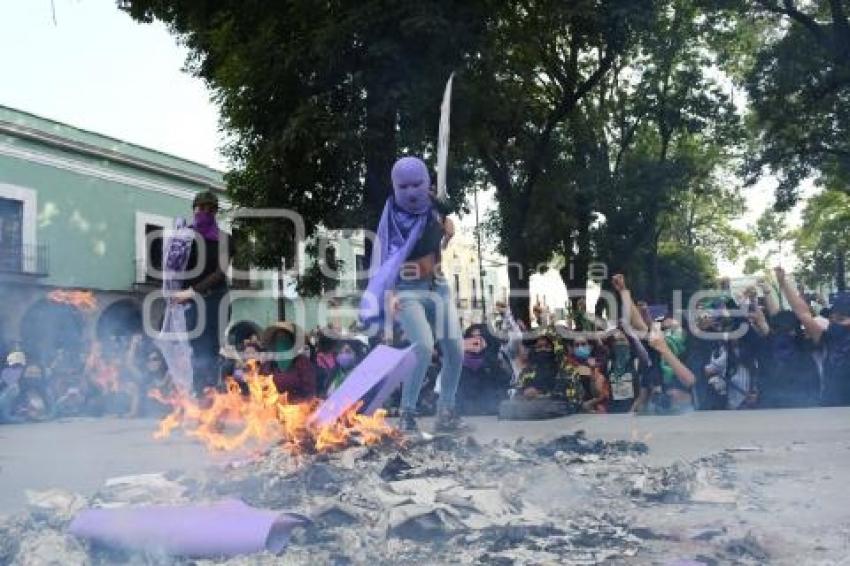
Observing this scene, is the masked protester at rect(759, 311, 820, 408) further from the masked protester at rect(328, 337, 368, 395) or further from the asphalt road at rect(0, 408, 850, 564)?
the masked protester at rect(328, 337, 368, 395)

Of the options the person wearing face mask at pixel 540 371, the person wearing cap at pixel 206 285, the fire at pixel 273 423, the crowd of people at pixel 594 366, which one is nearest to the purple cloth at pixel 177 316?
the person wearing cap at pixel 206 285

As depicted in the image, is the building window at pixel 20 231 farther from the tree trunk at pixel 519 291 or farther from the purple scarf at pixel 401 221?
the purple scarf at pixel 401 221

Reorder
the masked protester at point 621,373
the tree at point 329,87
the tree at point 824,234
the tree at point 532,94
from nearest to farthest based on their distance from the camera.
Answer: the masked protester at point 621,373, the tree at point 329,87, the tree at point 532,94, the tree at point 824,234

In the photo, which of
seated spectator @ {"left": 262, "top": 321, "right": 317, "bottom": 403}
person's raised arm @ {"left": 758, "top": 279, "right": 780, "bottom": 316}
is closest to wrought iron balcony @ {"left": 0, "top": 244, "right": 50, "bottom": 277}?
seated spectator @ {"left": 262, "top": 321, "right": 317, "bottom": 403}

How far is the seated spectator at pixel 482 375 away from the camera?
10.9 m

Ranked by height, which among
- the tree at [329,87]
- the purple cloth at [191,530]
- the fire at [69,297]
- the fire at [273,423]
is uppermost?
the tree at [329,87]

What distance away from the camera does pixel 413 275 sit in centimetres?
581

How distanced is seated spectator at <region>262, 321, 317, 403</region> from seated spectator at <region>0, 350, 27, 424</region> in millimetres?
4581

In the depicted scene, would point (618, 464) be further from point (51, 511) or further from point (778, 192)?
point (778, 192)

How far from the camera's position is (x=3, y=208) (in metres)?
24.4

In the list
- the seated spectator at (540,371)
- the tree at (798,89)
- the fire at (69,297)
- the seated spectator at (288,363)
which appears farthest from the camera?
the fire at (69,297)

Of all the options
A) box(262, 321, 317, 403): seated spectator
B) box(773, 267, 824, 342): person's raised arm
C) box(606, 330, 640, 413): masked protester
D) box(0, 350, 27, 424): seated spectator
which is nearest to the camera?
box(773, 267, 824, 342): person's raised arm

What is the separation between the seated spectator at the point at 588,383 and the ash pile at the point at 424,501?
4.71 metres

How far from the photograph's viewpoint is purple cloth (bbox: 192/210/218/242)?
256 inches
